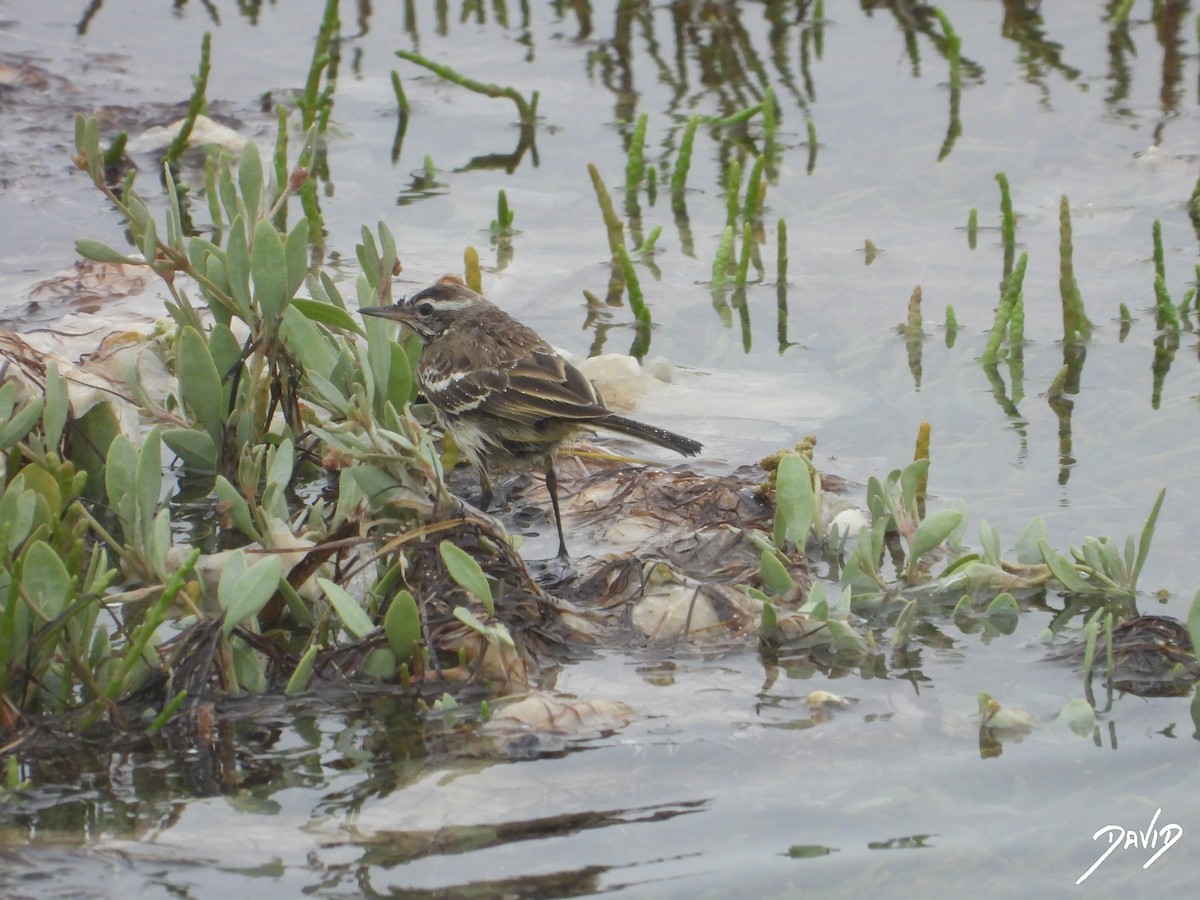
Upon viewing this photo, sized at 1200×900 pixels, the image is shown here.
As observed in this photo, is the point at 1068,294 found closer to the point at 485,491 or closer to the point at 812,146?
the point at 812,146

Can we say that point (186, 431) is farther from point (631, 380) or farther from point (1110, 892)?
point (1110, 892)

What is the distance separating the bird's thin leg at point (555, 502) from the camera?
6.67 m

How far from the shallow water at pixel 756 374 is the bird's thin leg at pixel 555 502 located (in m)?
0.88

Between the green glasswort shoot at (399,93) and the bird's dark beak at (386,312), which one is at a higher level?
the green glasswort shoot at (399,93)

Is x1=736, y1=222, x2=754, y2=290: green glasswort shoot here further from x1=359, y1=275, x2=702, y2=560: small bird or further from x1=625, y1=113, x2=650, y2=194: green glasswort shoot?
x1=359, y1=275, x2=702, y2=560: small bird

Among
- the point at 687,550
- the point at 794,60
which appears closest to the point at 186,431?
the point at 687,550

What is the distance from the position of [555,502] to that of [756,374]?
1970mm

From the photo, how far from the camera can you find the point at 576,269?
9664 millimetres

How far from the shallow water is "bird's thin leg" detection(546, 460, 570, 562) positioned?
0.88m

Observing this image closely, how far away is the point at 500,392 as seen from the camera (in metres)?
7.41

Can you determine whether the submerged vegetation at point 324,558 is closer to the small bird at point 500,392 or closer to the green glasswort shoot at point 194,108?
the small bird at point 500,392

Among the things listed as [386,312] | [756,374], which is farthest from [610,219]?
[386,312]

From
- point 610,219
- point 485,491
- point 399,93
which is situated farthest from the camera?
point 399,93

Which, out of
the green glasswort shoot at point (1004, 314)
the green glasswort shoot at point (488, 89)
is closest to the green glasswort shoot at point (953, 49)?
the green glasswort shoot at point (488, 89)
